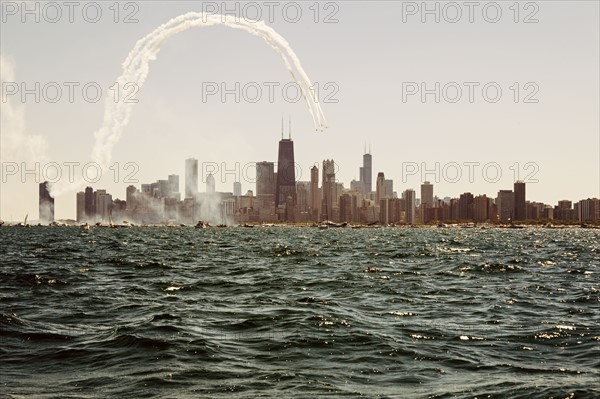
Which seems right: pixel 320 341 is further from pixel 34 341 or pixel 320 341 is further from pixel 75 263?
pixel 75 263

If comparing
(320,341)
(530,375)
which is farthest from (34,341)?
(530,375)

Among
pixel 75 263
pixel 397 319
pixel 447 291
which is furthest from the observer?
pixel 75 263

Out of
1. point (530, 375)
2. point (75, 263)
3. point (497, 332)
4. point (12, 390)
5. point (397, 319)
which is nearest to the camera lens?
point (12, 390)

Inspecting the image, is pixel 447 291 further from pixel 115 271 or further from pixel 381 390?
pixel 115 271

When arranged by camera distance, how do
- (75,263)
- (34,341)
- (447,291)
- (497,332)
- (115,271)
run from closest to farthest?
(34,341), (497,332), (447,291), (115,271), (75,263)

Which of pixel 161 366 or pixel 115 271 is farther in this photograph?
pixel 115 271

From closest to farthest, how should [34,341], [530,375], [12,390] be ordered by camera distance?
[12,390] → [530,375] → [34,341]

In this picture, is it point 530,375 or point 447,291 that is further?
point 447,291

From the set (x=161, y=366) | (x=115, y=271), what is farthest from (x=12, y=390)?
(x=115, y=271)
